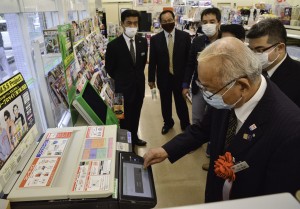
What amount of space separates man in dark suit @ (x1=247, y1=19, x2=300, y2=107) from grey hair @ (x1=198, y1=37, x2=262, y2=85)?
2.62ft

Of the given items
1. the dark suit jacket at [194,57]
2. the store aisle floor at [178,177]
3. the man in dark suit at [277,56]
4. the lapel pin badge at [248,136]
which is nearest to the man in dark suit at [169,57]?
the dark suit jacket at [194,57]

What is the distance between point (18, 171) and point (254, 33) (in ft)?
5.71

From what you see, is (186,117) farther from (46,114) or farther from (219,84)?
(219,84)

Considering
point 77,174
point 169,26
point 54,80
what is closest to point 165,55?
point 169,26

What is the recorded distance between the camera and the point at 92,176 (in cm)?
99

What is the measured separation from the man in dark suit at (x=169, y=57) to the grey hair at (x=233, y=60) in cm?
252

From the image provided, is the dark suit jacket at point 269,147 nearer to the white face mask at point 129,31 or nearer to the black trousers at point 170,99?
the white face mask at point 129,31

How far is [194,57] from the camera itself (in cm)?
319

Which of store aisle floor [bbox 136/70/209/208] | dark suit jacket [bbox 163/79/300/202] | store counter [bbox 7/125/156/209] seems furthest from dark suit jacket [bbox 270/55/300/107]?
store aisle floor [bbox 136/70/209/208]

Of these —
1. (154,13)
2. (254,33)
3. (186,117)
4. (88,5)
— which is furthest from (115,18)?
(254,33)

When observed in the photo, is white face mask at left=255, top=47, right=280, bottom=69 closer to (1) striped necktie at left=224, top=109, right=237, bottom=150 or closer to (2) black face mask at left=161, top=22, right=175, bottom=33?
(1) striped necktie at left=224, top=109, right=237, bottom=150

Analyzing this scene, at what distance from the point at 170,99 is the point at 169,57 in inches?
27.1

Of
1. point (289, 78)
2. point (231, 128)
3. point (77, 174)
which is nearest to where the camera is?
point (77, 174)

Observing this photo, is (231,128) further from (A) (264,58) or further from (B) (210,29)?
(B) (210,29)
